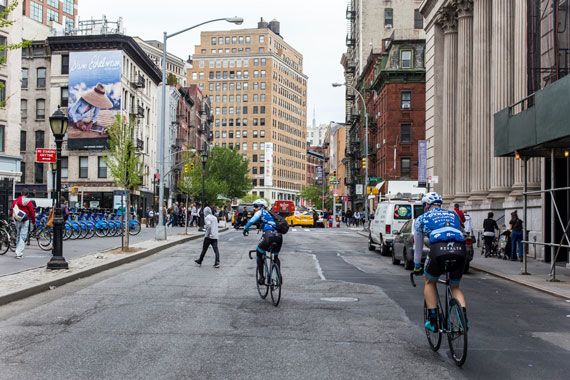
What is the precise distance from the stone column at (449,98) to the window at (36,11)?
225 ft

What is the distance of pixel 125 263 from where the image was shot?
19891 millimetres

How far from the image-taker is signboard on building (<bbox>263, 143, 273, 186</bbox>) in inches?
6560

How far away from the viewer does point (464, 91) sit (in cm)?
3550

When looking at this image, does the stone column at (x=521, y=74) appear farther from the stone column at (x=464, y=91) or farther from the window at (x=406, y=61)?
the window at (x=406, y=61)

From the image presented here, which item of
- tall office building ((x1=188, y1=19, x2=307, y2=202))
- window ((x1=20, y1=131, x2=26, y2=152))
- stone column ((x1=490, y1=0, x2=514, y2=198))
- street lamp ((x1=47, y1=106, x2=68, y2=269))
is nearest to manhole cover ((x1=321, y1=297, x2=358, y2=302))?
street lamp ((x1=47, y1=106, x2=68, y2=269))

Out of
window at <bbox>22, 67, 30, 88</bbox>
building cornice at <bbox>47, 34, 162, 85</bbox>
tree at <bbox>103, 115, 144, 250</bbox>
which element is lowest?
tree at <bbox>103, 115, 144, 250</bbox>

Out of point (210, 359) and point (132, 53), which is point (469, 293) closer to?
point (210, 359)

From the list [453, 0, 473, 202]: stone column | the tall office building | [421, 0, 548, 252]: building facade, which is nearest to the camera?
[421, 0, 548, 252]: building facade

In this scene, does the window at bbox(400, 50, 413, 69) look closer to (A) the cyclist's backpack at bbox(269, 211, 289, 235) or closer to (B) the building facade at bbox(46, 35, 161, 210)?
(B) the building facade at bbox(46, 35, 161, 210)

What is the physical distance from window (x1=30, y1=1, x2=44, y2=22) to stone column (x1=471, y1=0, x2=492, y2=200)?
73138mm

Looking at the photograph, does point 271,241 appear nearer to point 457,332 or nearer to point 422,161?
point 457,332

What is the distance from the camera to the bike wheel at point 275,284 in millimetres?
11250

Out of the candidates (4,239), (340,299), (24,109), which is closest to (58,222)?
(4,239)

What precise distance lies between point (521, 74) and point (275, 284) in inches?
729
